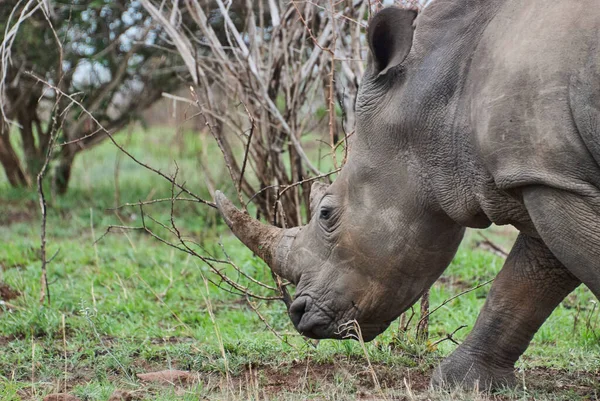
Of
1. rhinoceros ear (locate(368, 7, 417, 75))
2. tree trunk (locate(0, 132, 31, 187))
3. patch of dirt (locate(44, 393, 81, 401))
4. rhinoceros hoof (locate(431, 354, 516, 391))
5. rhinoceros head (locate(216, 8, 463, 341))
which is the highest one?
tree trunk (locate(0, 132, 31, 187))

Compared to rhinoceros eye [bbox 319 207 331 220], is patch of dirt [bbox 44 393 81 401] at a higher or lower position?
lower

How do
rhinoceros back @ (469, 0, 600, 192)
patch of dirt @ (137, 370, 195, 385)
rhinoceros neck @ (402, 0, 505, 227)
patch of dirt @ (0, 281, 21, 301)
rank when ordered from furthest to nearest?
1. patch of dirt @ (0, 281, 21, 301)
2. patch of dirt @ (137, 370, 195, 385)
3. rhinoceros neck @ (402, 0, 505, 227)
4. rhinoceros back @ (469, 0, 600, 192)

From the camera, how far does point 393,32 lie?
150 inches

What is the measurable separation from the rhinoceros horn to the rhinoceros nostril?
6.0 inches

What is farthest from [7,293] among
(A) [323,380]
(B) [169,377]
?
(A) [323,380]

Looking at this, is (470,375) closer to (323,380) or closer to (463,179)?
Result: (323,380)

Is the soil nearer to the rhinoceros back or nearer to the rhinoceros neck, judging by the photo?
the rhinoceros neck

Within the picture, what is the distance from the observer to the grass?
438 cm

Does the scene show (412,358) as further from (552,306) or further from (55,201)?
(55,201)

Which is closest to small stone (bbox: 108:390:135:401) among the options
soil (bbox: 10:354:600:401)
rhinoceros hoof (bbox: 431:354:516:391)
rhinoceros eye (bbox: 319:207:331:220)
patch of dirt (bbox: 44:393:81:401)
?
soil (bbox: 10:354:600:401)

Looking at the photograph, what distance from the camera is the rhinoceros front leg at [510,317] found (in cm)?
421

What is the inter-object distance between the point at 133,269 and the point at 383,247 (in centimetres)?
348

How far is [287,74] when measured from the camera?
646cm

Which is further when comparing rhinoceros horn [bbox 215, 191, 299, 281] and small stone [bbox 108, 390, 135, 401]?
rhinoceros horn [bbox 215, 191, 299, 281]
